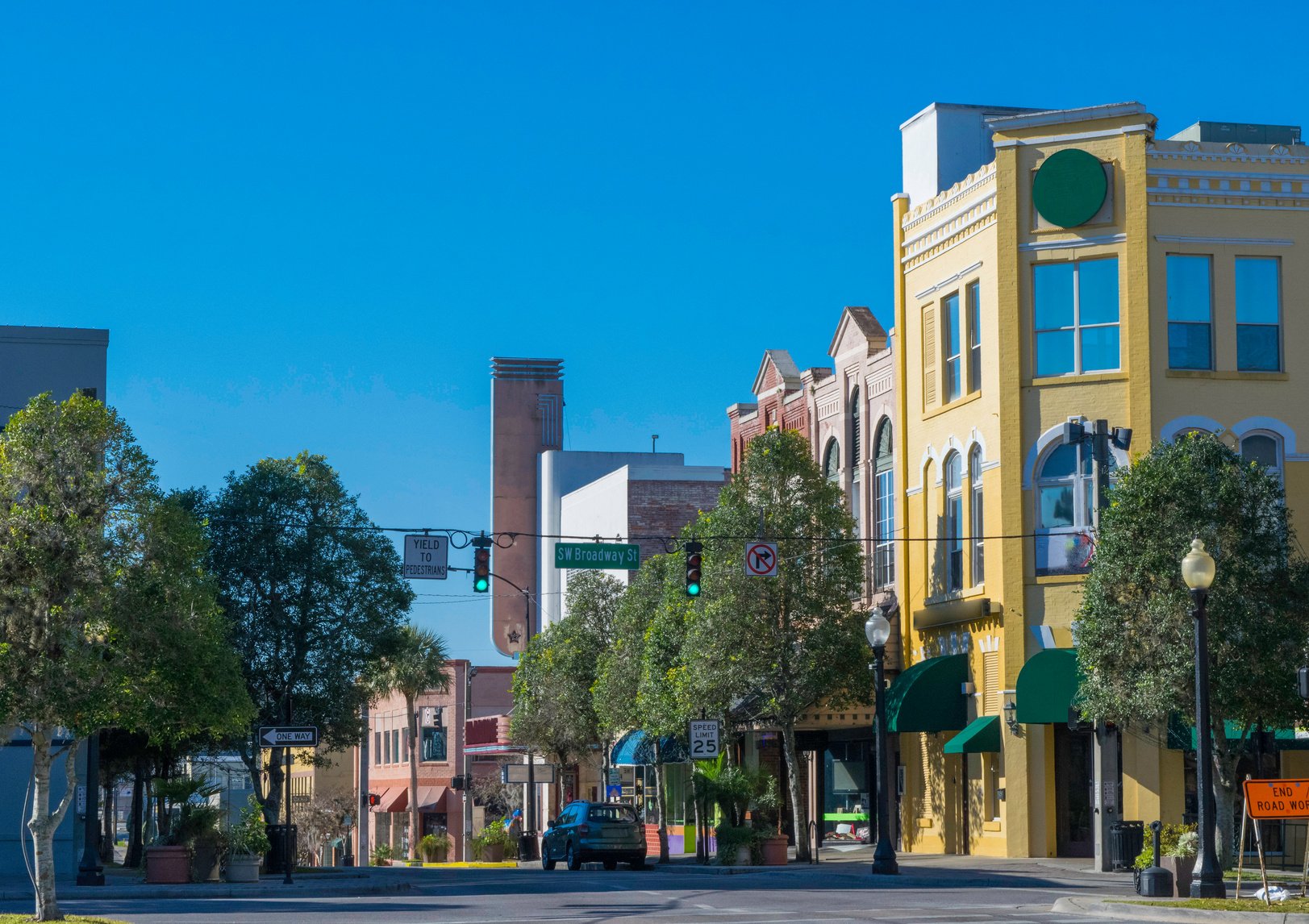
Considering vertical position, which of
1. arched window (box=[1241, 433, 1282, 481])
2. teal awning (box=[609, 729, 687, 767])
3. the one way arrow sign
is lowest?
teal awning (box=[609, 729, 687, 767])

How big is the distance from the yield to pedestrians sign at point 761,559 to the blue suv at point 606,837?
6.50m

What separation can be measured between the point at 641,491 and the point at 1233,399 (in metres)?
29.5

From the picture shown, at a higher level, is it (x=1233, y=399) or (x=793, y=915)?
(x=1233, y=399)

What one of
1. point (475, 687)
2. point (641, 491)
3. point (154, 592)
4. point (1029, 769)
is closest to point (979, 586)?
point (1029, 769)

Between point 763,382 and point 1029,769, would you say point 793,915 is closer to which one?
point 1029,769

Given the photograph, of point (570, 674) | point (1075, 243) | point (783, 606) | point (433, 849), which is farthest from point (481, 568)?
point (433, 849)

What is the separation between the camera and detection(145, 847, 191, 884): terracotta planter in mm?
33625

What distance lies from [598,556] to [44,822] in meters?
18.2

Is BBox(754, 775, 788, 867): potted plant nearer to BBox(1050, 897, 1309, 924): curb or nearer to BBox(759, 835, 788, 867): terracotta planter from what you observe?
BBox(759, 835, 788, 867): terracotta planter

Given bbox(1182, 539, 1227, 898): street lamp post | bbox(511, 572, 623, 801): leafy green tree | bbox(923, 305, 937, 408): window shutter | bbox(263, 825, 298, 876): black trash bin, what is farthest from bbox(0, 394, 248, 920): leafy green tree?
bbox(511, 572, 623, 801): leafy green tree

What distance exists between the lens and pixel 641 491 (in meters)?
63.3

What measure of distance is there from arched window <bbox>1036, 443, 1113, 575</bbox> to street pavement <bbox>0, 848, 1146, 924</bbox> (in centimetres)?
611

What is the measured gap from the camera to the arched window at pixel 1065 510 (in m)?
36.2

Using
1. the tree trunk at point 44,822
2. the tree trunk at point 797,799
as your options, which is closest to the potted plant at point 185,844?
the tree trunk at point 797,799
